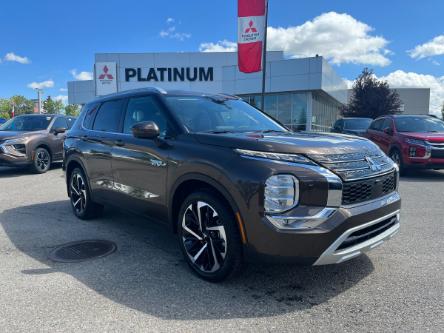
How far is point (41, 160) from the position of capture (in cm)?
1116

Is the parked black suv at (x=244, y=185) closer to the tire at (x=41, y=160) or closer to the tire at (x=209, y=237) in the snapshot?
the tire at (x=209, y=237)

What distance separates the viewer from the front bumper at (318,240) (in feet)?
9.55

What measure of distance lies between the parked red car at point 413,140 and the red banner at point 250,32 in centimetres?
624

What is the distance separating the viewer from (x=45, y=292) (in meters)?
3.38

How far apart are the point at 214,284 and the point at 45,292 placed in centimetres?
149

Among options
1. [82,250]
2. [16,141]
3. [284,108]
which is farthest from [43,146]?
[284,108]

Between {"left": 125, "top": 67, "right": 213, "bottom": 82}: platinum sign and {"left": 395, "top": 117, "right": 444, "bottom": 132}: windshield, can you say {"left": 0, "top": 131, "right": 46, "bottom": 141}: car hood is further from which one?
{"left": 125, "top": 67, "right": 213, "bottom": 82}: platinum sign

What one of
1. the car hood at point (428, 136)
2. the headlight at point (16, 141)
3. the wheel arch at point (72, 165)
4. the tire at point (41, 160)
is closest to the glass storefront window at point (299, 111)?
the car hood at point (428, 136)

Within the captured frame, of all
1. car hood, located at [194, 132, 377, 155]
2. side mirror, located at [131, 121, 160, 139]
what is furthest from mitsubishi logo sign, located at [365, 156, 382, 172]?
side mirror, located at [131, 121, 160, 139]

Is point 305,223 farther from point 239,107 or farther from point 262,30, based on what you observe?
point 262,30

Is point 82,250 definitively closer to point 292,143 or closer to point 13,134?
point 292,143

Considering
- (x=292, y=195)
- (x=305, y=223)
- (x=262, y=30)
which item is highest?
(x=262, y=30)

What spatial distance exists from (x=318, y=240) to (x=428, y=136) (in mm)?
8370

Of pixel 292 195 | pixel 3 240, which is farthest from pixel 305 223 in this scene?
pixel 3 240
